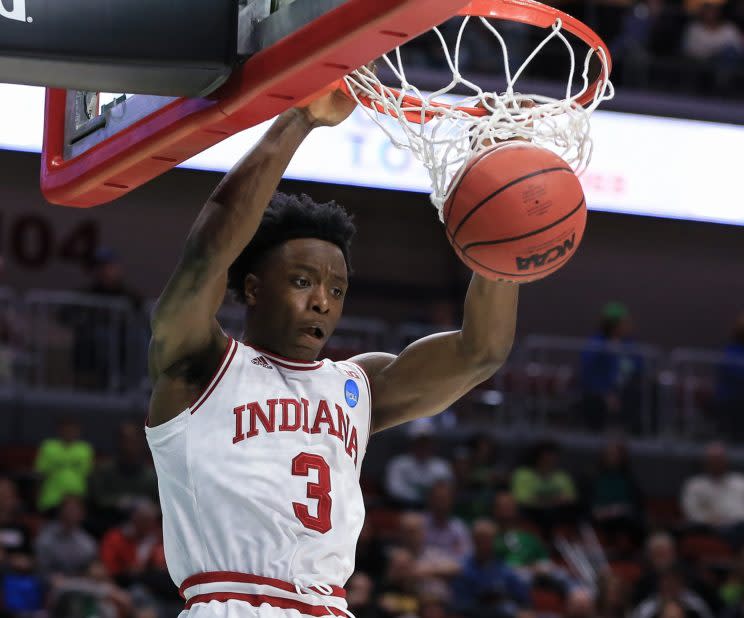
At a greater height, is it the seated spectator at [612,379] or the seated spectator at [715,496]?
the seated spectator at [612,379]

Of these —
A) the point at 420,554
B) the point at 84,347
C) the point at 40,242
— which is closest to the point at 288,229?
the point at 420,554

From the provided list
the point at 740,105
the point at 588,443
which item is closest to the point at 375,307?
the point at 588,443

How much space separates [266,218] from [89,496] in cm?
657

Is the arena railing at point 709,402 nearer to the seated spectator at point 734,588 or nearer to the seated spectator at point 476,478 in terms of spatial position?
the seated spectator at point 476,478

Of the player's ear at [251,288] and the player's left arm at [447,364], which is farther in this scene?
the player's left arm at [447,364]

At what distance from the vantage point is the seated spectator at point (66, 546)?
928cm

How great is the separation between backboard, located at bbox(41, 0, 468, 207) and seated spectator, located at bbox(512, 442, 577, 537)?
26.4 ft

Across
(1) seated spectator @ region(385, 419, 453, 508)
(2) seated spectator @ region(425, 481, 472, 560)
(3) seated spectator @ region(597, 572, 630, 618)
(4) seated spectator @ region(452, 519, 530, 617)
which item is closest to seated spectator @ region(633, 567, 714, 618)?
(3) seated spectator @ region(597, 572, 630, 618)

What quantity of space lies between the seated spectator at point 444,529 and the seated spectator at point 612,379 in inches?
110

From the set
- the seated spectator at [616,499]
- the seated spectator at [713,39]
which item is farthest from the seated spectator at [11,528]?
the seated spectator at [713,39]

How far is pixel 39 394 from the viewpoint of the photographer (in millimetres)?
11984

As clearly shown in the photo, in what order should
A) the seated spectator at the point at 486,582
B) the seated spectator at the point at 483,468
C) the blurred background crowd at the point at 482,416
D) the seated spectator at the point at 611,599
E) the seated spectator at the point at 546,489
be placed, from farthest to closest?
the seated spectator at the point at 546,489, the seated spectator at the point at 483,468, the seated spectator at the point at 611,599, the seated spectator at the point at 486,582, the blurred background crowd at the point at 482,416

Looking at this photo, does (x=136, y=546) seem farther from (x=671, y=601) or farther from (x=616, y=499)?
(x=616, y=499)

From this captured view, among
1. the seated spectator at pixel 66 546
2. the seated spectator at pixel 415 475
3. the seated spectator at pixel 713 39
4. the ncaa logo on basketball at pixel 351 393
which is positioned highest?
the seated spectator at pixel 713 39
